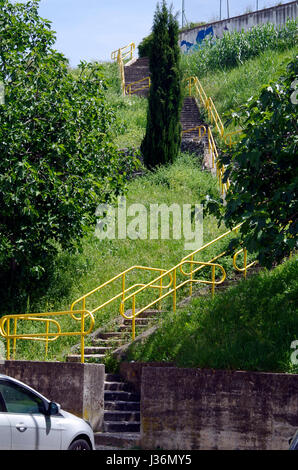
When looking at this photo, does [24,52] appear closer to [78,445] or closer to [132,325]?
[132,325]

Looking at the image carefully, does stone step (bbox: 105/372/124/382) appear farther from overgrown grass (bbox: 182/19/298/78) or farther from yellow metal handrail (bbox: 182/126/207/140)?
overgrown grass (bbox: 182/19/298/78)

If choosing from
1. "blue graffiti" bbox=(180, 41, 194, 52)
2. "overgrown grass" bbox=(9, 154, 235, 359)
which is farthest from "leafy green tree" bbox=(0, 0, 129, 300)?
"blue graffiti" bbox=(180, 41, 194, 52)

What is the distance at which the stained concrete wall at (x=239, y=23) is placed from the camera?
3753cm

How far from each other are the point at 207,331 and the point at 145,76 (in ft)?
86.0

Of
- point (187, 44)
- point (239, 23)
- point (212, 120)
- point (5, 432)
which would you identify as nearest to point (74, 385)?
point (5, 432)

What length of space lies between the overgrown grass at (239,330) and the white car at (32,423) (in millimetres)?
3228

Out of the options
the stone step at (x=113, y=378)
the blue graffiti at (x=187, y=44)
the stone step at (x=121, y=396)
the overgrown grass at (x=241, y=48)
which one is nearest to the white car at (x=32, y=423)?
the stone step at (x=121, y=396)

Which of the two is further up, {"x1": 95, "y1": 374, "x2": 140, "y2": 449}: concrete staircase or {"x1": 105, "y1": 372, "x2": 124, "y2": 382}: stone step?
{"x1": 105, "y1": 372, "x2": 124, "y2": 382}: stone step

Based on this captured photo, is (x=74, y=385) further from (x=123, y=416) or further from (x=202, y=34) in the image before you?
(x=202, y=34)

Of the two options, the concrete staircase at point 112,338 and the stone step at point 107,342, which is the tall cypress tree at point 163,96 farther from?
the stone step at point 107,342

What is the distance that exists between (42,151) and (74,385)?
23.5 feet

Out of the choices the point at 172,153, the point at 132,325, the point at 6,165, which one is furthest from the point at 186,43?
the point at 132,325

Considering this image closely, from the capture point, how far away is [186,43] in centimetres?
4188

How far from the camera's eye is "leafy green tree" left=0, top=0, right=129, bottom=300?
1708 cm
